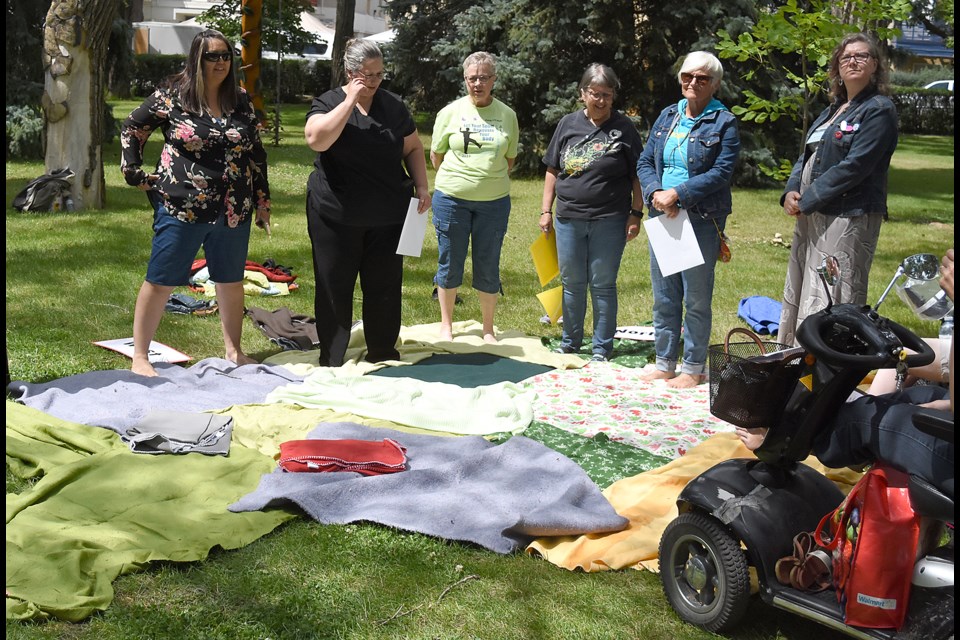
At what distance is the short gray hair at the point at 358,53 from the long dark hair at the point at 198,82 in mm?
641

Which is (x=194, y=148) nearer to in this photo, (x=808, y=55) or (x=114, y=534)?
(x=114, y=534)

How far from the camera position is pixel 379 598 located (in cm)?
350

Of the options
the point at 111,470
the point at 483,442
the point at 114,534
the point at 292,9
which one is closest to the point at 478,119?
the point at 483,442

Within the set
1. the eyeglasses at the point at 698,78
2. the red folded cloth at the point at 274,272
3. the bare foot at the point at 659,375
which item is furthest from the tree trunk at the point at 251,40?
the eyeglasses at the point at 698,78

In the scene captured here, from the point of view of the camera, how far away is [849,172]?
5.48 meters

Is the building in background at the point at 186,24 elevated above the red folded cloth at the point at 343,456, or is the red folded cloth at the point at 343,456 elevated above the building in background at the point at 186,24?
the building in background at the point at 186,24

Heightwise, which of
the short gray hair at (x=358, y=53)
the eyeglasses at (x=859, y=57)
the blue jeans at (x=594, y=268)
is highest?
the eyeglasses at (x=859, y=57)

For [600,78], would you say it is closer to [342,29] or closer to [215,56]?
[215,56]

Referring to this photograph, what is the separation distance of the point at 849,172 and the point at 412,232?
2503mm

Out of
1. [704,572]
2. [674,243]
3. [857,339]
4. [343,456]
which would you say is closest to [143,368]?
[343,456]

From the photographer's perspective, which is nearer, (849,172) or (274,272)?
(849,172)

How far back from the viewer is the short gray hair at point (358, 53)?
5.74 metres

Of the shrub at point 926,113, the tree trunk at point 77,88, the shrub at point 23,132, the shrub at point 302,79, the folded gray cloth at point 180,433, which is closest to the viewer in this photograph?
the folded gray cloth at point 180,433

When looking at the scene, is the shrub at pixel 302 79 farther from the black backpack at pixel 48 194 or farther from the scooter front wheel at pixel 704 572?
the scooter front wheel at pixel 704 572
